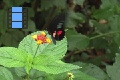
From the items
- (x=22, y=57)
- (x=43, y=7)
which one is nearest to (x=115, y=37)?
(x=43, y=7)

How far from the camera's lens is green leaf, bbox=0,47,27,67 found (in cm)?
91

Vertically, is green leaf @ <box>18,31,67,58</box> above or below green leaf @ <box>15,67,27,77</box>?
above

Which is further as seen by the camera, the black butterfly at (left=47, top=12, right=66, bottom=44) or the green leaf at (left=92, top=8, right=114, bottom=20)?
the green leaf at (left=92, top=8, right=114, bottom=20)

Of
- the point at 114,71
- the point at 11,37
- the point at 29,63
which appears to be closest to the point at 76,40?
the point at 11,37

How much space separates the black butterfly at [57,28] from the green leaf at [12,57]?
3.6 inches

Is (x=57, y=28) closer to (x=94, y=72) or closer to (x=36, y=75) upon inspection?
(x=36, y=75)

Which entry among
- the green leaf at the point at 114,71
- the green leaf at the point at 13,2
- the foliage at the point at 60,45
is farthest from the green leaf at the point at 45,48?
the green leaf at the point at 13,2

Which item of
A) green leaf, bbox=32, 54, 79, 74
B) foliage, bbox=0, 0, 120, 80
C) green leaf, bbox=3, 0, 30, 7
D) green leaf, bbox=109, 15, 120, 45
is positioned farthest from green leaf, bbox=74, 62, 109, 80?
green leaf, bbox=3, 0, 30, 7

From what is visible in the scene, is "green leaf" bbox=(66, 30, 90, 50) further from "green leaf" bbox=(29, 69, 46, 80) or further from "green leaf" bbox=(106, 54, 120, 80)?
"green leaf" bbox=(29, 69, 46, 80)

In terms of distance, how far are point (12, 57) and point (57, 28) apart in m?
0.14

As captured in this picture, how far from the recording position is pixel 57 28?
0.94 m

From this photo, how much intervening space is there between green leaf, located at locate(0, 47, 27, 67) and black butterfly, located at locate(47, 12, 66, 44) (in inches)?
3.6

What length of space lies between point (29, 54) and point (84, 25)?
1324 millimetres

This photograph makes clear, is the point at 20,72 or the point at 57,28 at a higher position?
the point at 57,28
